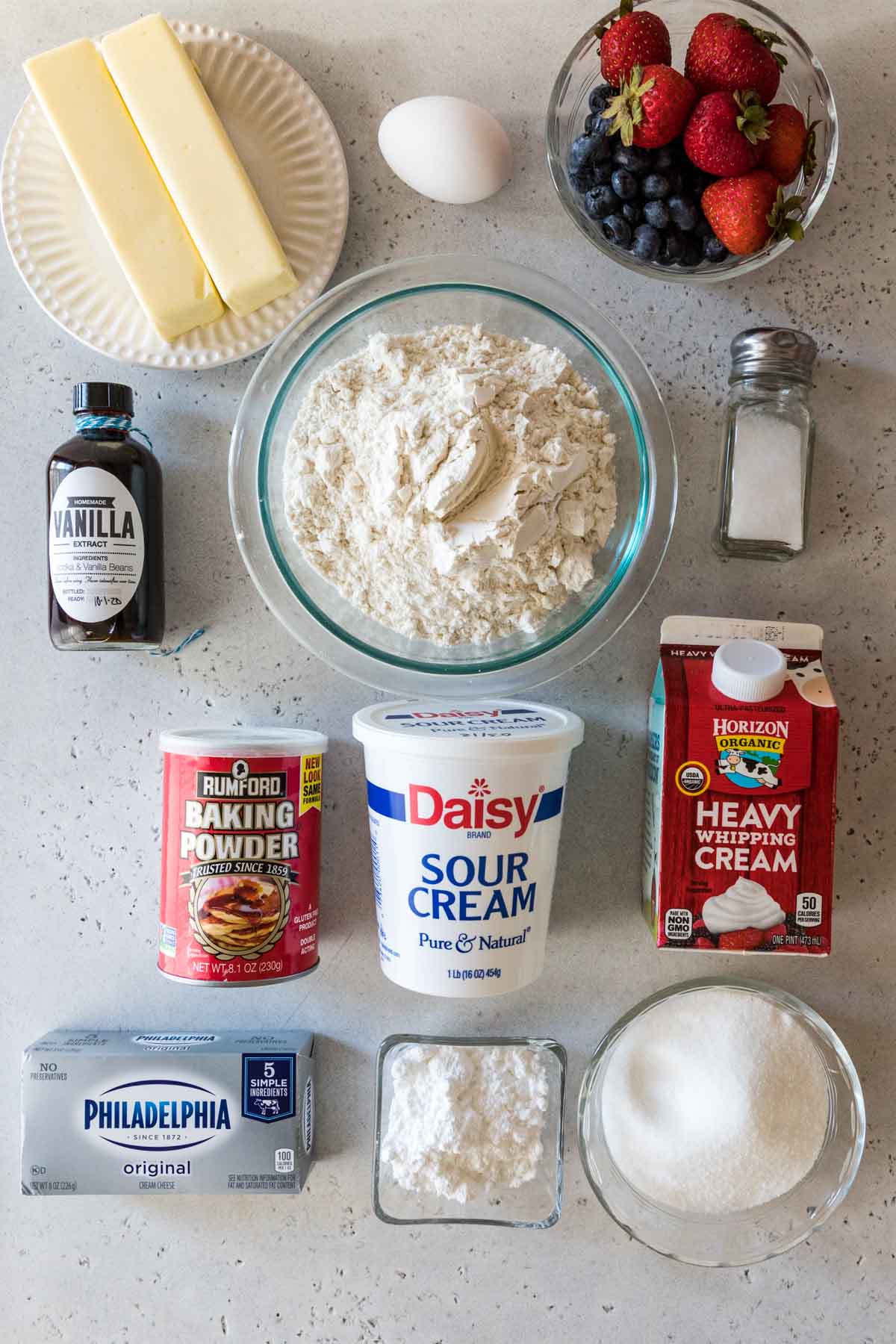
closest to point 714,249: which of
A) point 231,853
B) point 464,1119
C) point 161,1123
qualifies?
point 231,853

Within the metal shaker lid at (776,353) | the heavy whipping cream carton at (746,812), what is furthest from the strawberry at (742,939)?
the metal shaker lid at (776,353)

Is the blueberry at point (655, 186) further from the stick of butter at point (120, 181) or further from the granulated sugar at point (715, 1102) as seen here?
the granulated sugar at point (715, 1102)

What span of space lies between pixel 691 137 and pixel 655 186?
48mm

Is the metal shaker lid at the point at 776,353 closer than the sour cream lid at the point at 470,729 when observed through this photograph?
No

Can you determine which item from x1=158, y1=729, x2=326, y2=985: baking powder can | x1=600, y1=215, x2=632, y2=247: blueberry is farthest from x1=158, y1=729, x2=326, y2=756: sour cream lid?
x1=600, y1=215, x2=632, y2=247: blueberry

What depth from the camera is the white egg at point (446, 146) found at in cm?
85

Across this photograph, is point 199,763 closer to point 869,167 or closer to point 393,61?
point 393,61

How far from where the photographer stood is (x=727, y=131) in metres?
0.78

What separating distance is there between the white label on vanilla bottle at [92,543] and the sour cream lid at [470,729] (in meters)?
0.27

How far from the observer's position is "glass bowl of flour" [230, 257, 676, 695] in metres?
0.76

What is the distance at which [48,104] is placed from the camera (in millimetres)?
852

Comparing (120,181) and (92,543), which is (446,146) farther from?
(92,543)

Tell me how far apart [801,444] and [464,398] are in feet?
1.15

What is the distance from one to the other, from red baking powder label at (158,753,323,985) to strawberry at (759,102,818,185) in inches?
27.2
